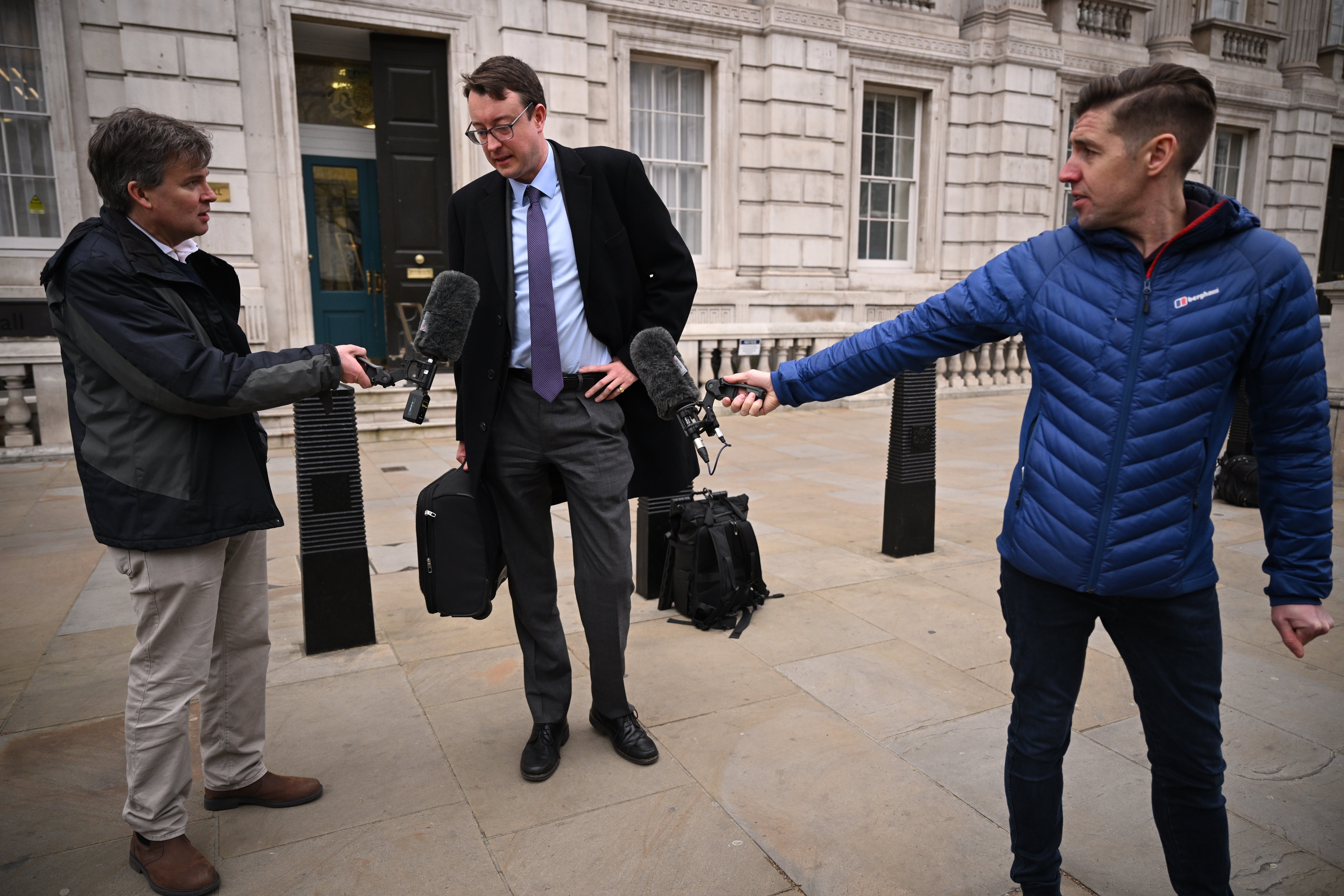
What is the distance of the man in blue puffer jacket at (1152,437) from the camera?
1.85 m

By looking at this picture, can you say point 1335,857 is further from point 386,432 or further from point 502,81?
point 386,432

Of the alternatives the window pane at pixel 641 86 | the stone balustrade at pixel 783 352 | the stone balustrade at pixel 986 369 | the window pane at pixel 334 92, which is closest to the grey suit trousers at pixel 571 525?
the stone balustrade at pixel 783 352

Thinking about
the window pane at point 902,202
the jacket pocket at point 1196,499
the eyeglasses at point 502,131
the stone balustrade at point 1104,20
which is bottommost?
the jacket pocket at point 1196,499

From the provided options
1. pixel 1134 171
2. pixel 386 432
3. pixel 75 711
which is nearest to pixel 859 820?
pixel 1134 171

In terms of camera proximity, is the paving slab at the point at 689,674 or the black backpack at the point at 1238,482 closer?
the paving slab at the point at 689,674

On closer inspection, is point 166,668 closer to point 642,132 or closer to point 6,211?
point 6,211

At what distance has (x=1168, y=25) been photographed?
15.9 m

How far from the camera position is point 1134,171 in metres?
1.85

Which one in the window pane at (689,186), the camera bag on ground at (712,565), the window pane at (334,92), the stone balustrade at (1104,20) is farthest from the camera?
the stone balustrade at (1104,20)

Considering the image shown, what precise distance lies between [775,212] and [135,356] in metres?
11.2

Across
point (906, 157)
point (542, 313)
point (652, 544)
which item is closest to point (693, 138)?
point (906, 157)

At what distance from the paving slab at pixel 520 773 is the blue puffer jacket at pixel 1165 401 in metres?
1.52

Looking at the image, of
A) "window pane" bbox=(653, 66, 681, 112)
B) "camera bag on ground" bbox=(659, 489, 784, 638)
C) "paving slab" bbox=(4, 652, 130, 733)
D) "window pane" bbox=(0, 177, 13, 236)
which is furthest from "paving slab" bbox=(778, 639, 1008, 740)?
"window pane" bbox=(653, 66, 681, 112)

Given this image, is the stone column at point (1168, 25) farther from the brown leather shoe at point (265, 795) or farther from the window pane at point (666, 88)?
the brown leather shoe at point (265, 795)
